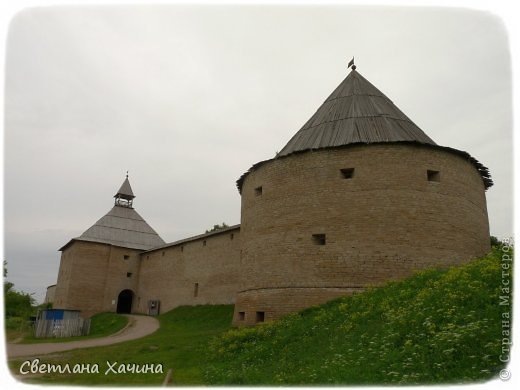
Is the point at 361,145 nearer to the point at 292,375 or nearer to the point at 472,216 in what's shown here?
the point at 472,216

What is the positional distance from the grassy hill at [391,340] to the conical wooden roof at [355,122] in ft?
18.3

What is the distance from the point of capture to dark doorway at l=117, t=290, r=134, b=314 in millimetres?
32344

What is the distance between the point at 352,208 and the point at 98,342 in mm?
11727

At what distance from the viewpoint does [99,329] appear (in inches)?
919

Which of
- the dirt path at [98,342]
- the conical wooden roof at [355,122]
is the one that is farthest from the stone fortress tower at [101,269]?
the conical wooden roof at [355,122]

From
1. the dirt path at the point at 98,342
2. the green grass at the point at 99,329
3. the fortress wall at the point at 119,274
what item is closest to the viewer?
the dirt path at the point at 98,342

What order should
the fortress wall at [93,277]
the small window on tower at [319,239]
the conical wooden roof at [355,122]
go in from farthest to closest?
1. the fortress wall at [93,277]
2. the conical wooden roof at [355,122]
3. the small window on tower at [319,239]

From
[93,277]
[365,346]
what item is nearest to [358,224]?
[365,346]

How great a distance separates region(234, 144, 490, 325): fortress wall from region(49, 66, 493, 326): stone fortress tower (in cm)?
3

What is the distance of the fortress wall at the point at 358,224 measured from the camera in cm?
1272

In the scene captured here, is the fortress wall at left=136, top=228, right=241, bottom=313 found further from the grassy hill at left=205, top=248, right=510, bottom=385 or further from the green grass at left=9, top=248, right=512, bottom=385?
the grassy hill at left=205, top=248, right=510, bottom=385

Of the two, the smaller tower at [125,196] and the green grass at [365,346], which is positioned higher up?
the smaller tower at [125,196]

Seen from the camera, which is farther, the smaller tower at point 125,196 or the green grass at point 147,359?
the smaller tower at point 125,196

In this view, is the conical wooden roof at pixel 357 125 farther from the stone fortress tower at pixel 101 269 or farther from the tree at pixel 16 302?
the tree at pixel 16 302
